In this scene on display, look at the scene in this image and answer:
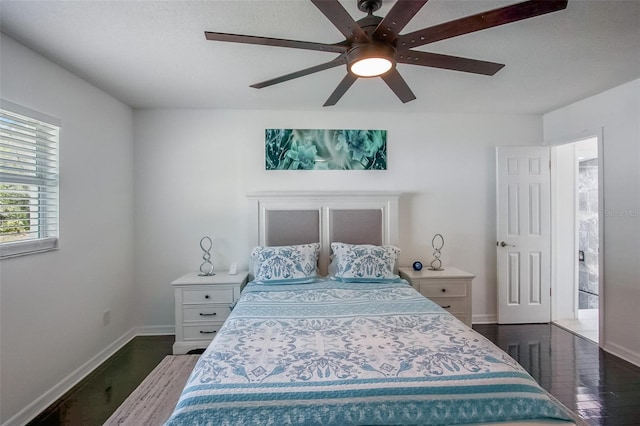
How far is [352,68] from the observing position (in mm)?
1631

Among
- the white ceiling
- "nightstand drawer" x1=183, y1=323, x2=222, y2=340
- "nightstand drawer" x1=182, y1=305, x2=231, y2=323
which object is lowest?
"nightstand drawer" x1=183, y1=323, x2=222, y2=340

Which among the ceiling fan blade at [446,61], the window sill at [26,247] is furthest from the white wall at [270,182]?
the ceiling fan blade at [446,61]

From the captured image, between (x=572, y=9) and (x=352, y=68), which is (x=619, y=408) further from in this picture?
(x=352, y=68)

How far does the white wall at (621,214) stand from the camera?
2.79 metres

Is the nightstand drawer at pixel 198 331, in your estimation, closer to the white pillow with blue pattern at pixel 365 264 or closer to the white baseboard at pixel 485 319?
the white pillow with blue pattern at pixel 365 264

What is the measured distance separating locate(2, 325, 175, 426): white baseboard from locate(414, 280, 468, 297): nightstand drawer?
2.75 meters

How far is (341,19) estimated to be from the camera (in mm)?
1305

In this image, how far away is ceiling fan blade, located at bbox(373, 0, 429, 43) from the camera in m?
1.19

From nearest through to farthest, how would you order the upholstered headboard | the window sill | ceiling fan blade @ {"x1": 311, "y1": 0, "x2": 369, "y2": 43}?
ceiling fan blade @ {"x1": 311, "y1": 0, "x2": 369, "y2": 43}, the window sill, the upholstered headboard

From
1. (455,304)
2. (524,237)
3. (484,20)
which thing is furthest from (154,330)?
(524,237)

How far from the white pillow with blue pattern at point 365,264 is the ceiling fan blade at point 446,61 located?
1813 mm

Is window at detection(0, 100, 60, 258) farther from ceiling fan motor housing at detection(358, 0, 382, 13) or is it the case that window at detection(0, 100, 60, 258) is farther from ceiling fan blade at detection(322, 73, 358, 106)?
ceiling fan motor housing at detection(358, 0, 382, 13)

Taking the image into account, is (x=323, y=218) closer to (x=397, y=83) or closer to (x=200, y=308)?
(x=200, y=308)

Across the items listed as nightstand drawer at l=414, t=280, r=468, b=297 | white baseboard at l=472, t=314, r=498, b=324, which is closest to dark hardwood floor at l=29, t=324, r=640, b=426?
white baseboard at l=472, t=314, r=498, b=324
